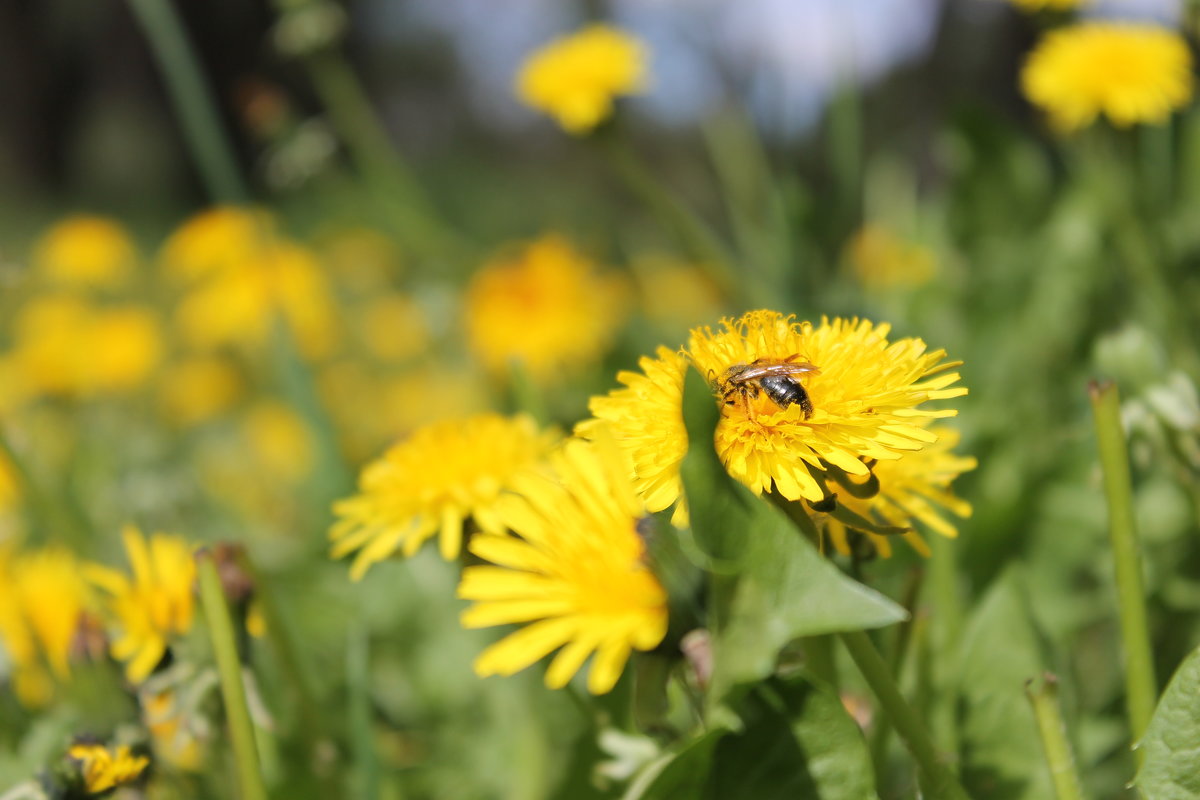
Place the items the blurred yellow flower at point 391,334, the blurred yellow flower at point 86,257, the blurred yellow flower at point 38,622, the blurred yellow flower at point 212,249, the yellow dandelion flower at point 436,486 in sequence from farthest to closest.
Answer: the blurred yellow flower at point 391,334 < the blurred yellow flower at point 86,257 < the blurred yellow flower at point 212,249 < the blurred yellow flower at point 38,622 < the yellow dandelion flower at point 436,486

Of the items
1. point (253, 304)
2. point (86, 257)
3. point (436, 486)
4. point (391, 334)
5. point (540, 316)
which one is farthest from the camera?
point (391, 334)

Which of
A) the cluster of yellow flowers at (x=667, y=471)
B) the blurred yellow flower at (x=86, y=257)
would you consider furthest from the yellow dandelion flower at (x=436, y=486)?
the blurred yellow flower at (x=86, y=257)

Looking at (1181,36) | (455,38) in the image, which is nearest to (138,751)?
(1181,36)

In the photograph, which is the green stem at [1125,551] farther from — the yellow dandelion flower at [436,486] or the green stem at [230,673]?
the green stem at [230,673]

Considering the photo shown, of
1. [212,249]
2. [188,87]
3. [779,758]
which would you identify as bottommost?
[779,758]

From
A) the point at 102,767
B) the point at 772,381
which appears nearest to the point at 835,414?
the point at 772,381

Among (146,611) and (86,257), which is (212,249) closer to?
(86,257)

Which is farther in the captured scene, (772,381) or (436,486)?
(436,486)

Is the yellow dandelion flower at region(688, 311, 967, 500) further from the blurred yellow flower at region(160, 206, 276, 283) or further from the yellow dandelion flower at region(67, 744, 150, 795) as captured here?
the blurred yellow flower at region(160, 206, 276, 283)
